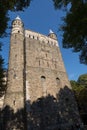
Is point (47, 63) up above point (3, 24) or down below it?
above

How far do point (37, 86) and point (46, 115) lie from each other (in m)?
4.41

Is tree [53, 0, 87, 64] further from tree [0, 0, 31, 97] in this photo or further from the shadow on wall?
→ the shadow on wall

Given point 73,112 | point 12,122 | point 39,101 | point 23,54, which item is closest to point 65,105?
point 73,112

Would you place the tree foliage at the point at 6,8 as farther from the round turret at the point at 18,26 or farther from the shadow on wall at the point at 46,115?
the round turret at the point at 18,26

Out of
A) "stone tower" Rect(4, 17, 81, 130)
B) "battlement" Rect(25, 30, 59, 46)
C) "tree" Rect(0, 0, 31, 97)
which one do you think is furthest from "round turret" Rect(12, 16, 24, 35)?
"tree" Rect(0, 0, 31, 97)

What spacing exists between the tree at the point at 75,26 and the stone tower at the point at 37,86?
12543mm

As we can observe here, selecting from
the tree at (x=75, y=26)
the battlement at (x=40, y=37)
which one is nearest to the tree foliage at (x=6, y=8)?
the tree at (x=75, y=26)

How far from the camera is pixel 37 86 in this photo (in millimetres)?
26219

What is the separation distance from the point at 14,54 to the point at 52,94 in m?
8.80

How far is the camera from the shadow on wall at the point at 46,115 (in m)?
22.2

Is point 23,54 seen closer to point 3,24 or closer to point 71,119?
point 71,119

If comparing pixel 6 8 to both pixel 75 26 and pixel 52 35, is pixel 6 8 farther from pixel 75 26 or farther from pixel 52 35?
pixel 52 35

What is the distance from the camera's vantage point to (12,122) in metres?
22.1

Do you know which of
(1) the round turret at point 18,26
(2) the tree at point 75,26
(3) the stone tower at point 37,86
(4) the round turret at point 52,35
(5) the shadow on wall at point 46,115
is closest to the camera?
(2) the tree at point 75,26
